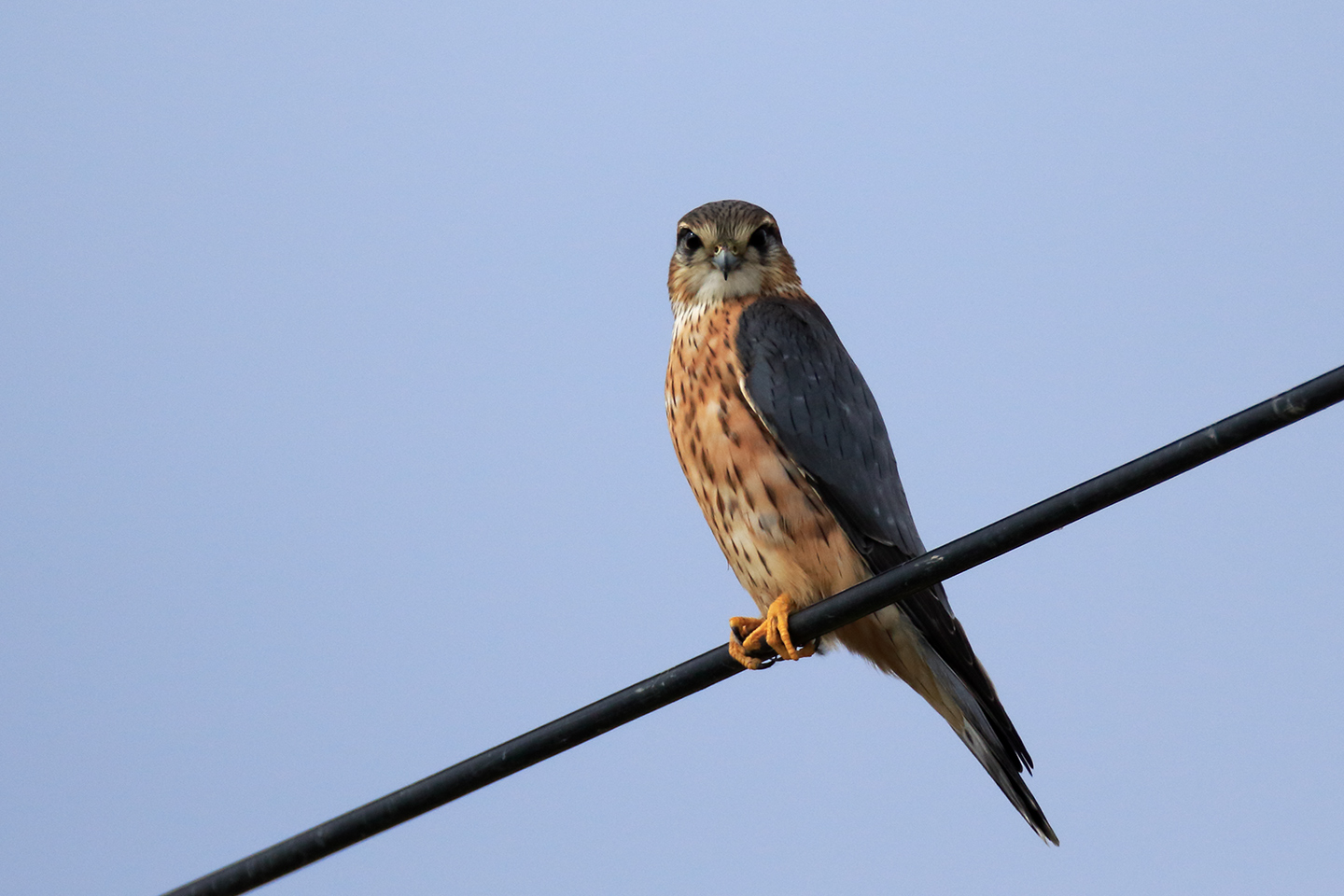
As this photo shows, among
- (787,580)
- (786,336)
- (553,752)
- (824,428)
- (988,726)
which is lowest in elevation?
(988,726)

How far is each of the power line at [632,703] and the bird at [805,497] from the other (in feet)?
2.47

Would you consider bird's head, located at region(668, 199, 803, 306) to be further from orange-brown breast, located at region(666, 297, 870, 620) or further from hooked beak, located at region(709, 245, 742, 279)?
orange-brown breast, located at region(666, 297, 870, 620)

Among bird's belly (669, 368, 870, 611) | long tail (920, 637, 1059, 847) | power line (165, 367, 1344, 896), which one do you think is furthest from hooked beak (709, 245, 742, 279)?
power line (165, 367, 1344, 896)

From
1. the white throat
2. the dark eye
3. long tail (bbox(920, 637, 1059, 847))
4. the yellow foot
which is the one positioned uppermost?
the dark eye

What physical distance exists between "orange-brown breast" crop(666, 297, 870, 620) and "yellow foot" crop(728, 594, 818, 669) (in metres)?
0.14

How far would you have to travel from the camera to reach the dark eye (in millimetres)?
3944

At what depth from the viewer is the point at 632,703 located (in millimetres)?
2268

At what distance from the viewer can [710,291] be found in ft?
12.6

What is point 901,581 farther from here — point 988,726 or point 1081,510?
point 988,726

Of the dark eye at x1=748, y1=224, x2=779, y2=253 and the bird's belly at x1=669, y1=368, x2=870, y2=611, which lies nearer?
the bird's belly at x1=669, y1=368, x2=870, y2=611

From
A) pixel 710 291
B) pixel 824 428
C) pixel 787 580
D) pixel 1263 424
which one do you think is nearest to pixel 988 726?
pixel 787 580

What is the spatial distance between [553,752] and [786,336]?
168cm

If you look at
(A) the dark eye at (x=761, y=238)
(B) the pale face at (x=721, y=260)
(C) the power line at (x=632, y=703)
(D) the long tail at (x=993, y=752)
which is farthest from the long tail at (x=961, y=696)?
(A) the dark eye at (x=761, y=238)

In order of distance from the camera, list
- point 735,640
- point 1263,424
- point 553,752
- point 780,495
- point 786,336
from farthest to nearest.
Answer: point 786,336 → point 780,495 → point 735,640 → point 553,752 → point 1263,424
